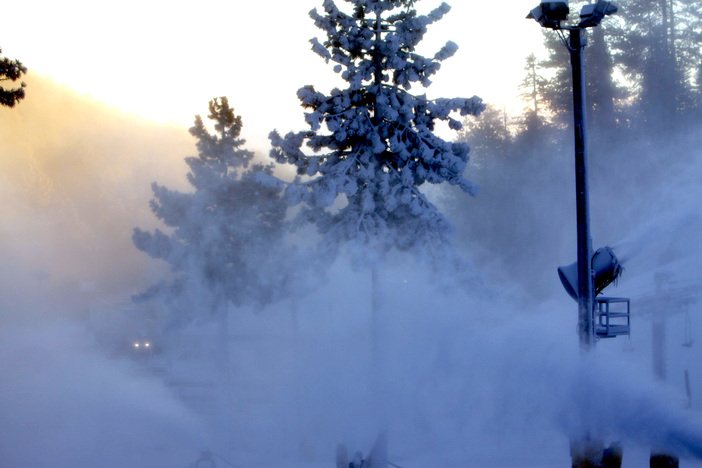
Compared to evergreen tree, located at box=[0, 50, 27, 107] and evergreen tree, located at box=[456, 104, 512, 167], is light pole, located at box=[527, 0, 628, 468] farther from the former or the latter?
evergreen tree, located at box=[456, 104, 512, 167]

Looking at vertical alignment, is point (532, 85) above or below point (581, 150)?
above

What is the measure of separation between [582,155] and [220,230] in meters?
19.3

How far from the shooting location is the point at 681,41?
40156 millimetres

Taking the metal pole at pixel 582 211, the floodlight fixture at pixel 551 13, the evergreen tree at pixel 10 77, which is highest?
the evergreen tree at pixel 10 77

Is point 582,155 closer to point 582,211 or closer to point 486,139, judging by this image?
point 582,211

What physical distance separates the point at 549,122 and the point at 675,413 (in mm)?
37812

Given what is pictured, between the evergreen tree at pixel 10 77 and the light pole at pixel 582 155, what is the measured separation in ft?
40.5

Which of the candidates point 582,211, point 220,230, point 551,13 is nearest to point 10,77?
point 220,230

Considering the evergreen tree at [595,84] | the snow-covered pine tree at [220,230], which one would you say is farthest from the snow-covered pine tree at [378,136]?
the evergreen tree at [595,84]

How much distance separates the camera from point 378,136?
48.8 ft

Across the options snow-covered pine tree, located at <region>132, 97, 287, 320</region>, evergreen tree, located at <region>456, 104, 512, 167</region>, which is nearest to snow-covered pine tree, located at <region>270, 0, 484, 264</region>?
snow-covered pine tree, located at <region>132, 97, 287, 320</region>

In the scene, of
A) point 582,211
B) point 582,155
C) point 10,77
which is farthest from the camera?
point 10,77

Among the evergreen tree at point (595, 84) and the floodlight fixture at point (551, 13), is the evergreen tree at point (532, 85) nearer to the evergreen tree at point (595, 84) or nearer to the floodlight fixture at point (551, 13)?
the evergreen tree at point (595, 84)

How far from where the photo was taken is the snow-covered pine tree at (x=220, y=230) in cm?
2538
